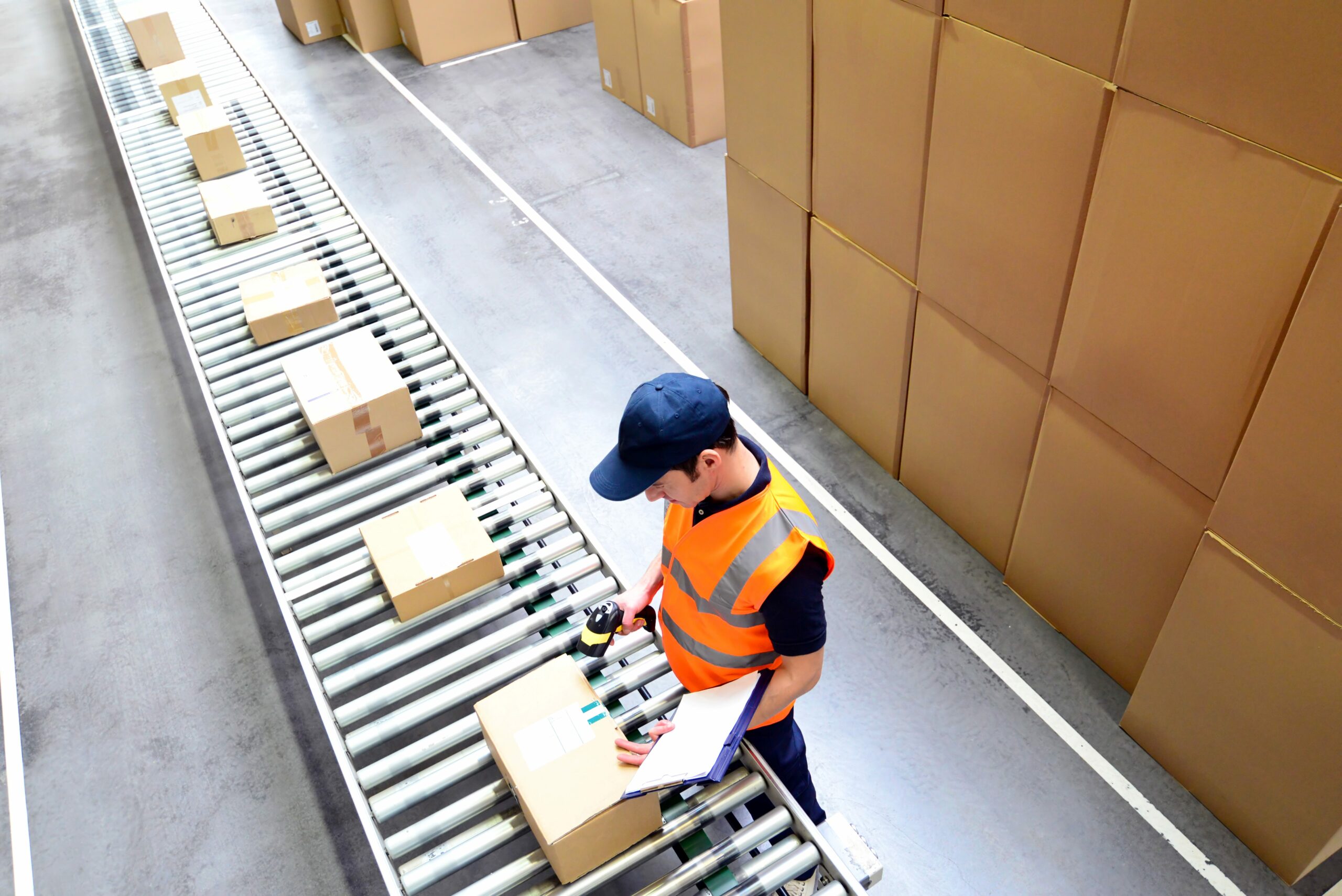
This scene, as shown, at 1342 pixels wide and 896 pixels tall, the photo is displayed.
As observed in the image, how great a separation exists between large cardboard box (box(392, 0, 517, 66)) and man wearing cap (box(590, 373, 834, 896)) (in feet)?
28.4

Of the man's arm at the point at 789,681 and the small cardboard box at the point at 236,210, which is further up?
the man's arm at the point at 789,681

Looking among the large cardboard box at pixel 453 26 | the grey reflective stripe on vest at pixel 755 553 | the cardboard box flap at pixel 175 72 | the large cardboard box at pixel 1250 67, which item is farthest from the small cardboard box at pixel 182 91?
the large cardboard box at pixel 1250 67

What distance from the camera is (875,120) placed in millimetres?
4094

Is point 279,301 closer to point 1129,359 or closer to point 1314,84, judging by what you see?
point 1129,359

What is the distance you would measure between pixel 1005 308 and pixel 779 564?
79.6 inches

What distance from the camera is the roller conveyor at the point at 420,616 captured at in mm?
2811

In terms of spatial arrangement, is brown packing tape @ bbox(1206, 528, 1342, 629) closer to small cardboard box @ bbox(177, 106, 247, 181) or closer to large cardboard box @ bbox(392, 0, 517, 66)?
small cardboard box @ bbox(177, 106, 247, 181)

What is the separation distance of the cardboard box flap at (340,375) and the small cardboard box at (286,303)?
1.42 feet

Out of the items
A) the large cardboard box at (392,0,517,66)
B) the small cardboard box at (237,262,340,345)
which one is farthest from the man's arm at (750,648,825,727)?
the large cardboard box at (392,0,517,66)

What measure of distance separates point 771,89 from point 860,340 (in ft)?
4.44

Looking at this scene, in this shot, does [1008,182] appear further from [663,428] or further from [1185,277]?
[663,428]

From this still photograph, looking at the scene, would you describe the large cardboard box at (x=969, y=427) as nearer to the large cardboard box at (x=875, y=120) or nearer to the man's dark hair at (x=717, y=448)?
the large cardboard box at (x=875, y=120)

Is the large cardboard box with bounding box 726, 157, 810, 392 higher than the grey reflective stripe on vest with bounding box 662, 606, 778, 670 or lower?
lower

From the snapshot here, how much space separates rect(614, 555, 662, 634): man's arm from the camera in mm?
3027
